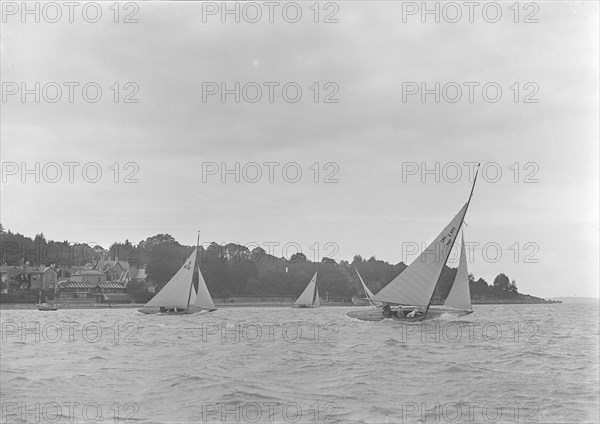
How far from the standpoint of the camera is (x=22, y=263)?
10912cm

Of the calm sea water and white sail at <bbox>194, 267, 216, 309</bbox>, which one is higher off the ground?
white sail at <bbox>194, 267, 216, 309</bbox>

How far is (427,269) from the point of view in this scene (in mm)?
45188

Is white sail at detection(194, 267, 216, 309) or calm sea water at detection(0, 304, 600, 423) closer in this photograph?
calm sea water at detection(0, 304, 600, 423)

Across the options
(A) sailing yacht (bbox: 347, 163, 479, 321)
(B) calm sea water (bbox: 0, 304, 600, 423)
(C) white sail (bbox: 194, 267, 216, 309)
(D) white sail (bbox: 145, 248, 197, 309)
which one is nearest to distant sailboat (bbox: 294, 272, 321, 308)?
(C) white sail (bbox: 194, 267, 216, 309)

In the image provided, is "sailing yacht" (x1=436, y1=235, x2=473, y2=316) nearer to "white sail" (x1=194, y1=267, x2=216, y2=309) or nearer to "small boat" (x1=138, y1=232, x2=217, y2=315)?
"small boat" (x1=138, y1=232, x2=217, y2=315)

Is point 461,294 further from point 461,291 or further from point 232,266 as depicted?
point 232,266

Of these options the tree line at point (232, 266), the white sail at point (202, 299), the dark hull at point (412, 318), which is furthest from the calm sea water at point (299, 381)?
the tree line at point (232, 266)

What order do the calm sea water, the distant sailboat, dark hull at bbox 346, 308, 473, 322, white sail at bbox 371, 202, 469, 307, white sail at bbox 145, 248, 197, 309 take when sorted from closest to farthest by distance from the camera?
the calm sea water → white sail at bbox 371, 202, 469, 307 → dark hull at bbox 346, 308, 473, 322 → white sail at bbox 145, 248, 197, 309 → the distant sailboat

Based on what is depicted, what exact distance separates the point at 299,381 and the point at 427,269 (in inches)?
992

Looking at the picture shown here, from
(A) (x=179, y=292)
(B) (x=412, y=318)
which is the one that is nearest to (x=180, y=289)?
(A) (x=179, y=292)

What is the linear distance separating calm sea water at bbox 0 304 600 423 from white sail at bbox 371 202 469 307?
9490 millimetres

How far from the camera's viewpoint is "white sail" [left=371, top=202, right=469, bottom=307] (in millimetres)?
45219

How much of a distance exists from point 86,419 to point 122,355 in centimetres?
1342

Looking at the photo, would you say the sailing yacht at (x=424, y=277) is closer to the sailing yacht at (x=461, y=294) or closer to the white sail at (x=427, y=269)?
the white sail at (x=427, y=269)
